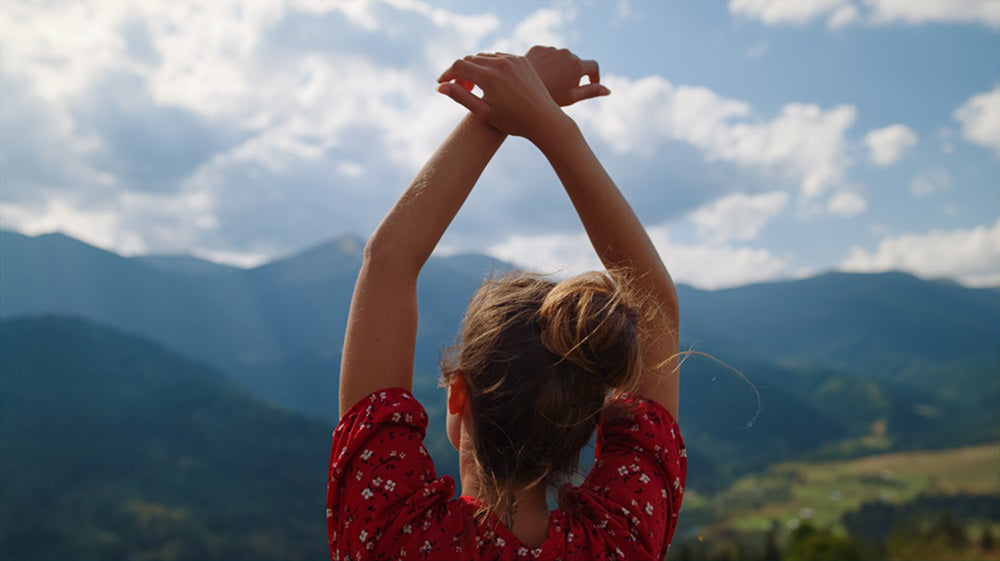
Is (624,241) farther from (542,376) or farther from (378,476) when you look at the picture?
(378,476)

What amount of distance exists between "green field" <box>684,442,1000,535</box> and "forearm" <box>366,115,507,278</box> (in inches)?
A: 4405

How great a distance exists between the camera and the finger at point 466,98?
1.94 metres

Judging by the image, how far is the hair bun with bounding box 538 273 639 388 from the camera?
1663 millimetres

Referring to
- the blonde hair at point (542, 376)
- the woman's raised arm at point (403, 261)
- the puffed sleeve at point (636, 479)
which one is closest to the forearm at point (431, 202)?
the woman's raised arm at point (403, 261)

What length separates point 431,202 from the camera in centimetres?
181

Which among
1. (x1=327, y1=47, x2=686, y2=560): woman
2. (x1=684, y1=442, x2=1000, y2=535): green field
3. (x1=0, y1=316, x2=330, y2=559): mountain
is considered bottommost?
(x1=684, y1=442, x2=1000, y2=535): green field

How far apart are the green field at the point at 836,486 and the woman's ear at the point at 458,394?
367 feet

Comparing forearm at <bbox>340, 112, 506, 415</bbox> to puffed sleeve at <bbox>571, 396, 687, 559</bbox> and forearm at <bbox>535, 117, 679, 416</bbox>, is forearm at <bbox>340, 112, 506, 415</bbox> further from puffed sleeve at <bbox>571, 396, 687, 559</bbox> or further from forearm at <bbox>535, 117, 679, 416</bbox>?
puffed sleeve at <bbox>571, 396, 687, 559</bbox>

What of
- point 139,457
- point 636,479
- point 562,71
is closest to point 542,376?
point 636,479

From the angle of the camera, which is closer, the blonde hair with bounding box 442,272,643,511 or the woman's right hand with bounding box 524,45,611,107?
the blonde hair with bounding box 442,272,643,511

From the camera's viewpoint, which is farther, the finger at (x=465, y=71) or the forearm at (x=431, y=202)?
the finger at (x=465, y=71)

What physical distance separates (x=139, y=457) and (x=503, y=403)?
142 meters

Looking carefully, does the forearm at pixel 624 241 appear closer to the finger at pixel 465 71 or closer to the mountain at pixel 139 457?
the finger at pixel 465 71

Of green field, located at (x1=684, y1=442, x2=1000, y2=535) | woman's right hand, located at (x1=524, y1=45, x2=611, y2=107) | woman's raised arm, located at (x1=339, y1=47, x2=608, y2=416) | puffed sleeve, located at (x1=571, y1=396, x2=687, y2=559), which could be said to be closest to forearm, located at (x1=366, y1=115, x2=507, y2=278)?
woman's raised arm, located at (x1=339, y1=47, x2=608, y2=416)
